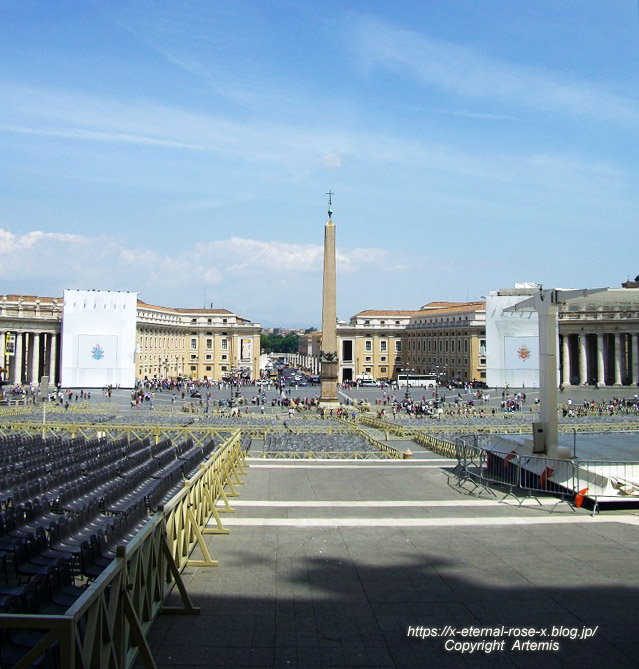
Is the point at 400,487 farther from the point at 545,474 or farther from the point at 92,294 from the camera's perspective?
the point at 92,294

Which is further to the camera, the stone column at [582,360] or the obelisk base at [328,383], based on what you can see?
the stone column at [582,360]

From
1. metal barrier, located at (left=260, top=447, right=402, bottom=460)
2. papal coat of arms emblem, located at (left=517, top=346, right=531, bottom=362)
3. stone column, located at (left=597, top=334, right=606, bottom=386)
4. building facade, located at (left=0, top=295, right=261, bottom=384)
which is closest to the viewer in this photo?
metal barrier, located at (left=260, top=447, right=402, bottom=460)

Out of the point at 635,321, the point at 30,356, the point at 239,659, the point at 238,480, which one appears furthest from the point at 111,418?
the point at 635,321

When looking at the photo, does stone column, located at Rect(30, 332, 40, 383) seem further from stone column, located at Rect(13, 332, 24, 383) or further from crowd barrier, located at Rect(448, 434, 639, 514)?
crowd barrier, located at Rect(448, 434, 639, 514)

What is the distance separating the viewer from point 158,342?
3962 inches

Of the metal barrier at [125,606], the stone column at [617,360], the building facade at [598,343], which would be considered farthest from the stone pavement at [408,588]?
the stone column at [617,360]

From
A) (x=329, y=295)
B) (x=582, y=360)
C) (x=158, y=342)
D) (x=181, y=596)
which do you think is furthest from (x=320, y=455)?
(x=158, y=342)

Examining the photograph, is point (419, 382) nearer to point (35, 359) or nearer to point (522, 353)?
point (522, 353)

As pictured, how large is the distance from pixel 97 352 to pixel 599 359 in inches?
2458

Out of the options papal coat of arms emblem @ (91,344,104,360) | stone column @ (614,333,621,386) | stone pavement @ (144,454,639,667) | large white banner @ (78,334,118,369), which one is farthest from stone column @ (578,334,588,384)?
stone pavement @ (144,454,639,667)

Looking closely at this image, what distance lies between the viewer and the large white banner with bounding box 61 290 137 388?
7000 centimetres

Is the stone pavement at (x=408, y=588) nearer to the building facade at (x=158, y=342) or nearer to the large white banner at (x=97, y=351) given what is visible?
the large white banner at (x=97, y=351)

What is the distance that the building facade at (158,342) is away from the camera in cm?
8194

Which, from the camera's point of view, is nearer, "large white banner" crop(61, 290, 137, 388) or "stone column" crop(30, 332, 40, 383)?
"large white banner" crop(61, 290, 137, 388)
